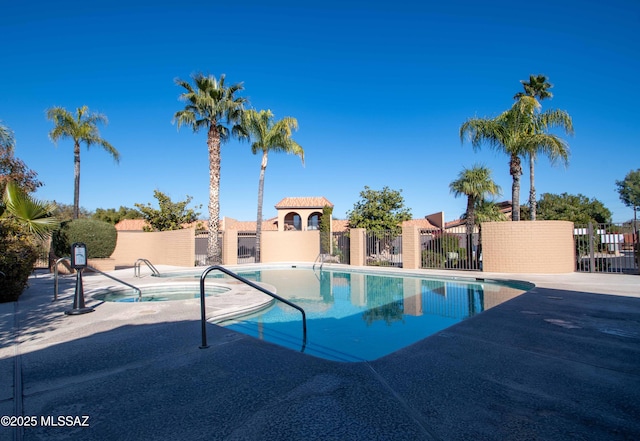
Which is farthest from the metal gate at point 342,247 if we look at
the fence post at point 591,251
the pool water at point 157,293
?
the fence post at point 591,251

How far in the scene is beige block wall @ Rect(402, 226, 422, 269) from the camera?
16656mm

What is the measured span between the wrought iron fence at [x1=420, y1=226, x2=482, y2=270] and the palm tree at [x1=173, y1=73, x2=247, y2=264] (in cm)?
1121

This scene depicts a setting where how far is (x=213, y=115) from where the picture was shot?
57.8ft

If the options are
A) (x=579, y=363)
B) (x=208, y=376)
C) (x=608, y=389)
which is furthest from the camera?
(x=579, y=363)

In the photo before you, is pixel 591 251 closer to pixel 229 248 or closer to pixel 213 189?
pixel 213 189

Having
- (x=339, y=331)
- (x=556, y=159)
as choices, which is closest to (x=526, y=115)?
(x=556, y=159)

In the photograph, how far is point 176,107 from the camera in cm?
1778

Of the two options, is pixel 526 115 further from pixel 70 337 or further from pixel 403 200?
pixel 70 337

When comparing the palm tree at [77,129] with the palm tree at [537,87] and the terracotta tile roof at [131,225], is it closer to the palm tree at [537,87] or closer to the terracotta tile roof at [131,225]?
the terracotta tile roof at [131,225]

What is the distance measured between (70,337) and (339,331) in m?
4.19

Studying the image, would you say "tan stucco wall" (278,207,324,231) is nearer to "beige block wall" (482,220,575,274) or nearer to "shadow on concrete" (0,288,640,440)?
"beige block wall" (482,220,575,274)

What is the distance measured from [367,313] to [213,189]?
1286 centimetres

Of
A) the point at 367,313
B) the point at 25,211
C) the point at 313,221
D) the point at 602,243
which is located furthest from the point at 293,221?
the point at 367,313

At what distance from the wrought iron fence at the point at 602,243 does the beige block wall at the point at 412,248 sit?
6.36 meters
